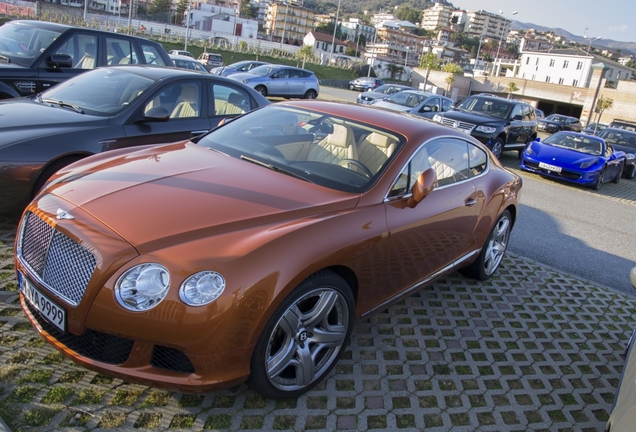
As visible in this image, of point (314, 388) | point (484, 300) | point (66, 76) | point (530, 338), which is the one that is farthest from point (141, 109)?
point (530, 338)

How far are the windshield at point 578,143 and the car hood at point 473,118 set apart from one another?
155cm

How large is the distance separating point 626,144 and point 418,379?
665 inches

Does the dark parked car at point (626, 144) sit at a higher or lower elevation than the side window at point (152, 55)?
lower

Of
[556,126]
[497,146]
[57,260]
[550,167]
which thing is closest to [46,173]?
[57,260]

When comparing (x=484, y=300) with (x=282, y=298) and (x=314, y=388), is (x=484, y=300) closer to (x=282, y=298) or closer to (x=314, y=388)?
(x=314, y=388)

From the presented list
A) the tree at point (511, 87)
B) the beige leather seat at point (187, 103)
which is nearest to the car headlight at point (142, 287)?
the beige leather seat at point (187, 103)

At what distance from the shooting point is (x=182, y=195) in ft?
9.46

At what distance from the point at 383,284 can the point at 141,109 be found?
3.43 meters

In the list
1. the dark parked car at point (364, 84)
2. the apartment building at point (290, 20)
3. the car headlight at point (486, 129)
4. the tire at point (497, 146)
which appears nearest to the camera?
the car headlight at point (486, 129)

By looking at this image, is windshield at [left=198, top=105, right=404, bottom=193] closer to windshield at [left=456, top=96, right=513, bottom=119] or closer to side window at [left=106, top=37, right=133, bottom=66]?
side window at [left=106, top=37, right=133, bottom=66]

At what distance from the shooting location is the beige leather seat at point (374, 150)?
11.6 feet

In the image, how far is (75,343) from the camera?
8.13 ft

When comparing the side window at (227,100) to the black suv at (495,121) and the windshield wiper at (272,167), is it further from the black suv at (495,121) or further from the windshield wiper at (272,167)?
the black suv at (495,121)

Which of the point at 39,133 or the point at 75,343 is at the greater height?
the point at 39,133
